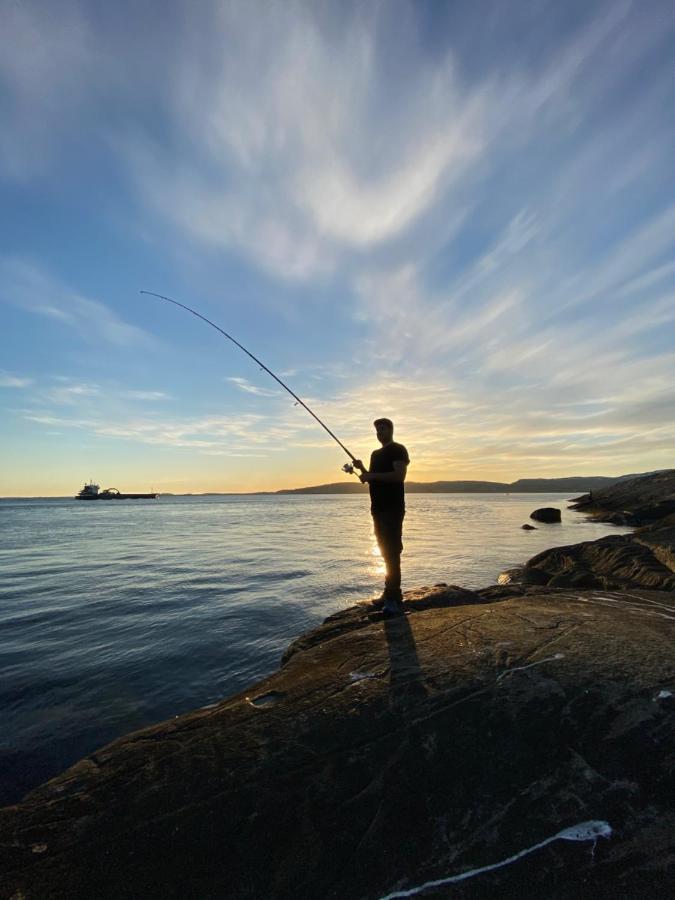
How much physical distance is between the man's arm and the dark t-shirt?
8cm

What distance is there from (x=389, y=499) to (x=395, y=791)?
4.01m

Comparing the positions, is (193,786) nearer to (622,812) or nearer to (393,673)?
(393,673)

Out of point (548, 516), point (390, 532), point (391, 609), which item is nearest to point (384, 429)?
point (390, 532)

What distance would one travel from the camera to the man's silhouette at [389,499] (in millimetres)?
6230

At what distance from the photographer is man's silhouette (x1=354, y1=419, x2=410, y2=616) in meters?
6.23

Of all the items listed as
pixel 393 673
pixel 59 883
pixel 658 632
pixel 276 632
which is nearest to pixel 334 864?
pixel 59 883

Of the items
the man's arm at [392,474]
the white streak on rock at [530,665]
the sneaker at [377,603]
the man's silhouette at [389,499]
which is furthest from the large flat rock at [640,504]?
the white streak on rock at [530,665]

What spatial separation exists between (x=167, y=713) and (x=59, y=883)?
4.03 metres

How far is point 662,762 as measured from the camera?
8.26 feet

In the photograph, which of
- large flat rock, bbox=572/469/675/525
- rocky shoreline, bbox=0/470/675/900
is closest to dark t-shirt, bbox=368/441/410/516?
rocky shoreline, bbox=0/470/675/900

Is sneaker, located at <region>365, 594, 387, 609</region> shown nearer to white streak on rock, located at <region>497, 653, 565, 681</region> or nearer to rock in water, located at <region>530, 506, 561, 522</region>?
white streak on rock, located at <region>497, 653, 565, 681</region>

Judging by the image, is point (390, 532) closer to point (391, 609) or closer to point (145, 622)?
point (391, 609)

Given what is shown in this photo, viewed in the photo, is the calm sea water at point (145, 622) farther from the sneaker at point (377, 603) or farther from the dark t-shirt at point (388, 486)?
the dark t-shirt at point (388, 486)

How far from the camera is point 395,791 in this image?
256cm
